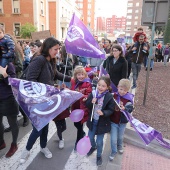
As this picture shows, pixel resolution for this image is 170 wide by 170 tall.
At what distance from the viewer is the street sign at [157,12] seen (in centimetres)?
477

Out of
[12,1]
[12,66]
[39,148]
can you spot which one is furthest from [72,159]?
[12,1]

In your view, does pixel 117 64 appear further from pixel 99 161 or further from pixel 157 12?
pixel 99 161

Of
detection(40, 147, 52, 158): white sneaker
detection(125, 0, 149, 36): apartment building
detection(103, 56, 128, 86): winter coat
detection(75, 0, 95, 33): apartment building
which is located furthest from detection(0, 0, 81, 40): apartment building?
detection(125, 0, 149, 36): apartment building

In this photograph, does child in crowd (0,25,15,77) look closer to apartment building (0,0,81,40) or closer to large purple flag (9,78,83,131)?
large purple flag (9,78,83,131)

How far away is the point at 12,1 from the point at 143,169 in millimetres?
30891

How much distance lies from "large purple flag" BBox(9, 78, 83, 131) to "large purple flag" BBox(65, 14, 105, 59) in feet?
2.68

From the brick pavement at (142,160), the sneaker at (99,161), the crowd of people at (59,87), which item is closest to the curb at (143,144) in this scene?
the brick pavement at (142,160)

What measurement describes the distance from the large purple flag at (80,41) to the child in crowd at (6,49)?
84 cm

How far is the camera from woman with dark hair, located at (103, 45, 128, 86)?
15.0 ft

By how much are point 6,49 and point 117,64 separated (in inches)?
108

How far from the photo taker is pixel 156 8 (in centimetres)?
482

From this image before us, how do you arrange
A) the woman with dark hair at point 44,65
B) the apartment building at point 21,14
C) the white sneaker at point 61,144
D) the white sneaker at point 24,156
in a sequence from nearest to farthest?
the woman with dark hair at point 44,65, the white sneaker at point 24,156, the white sneaker at point 61,144, the apartment building at point 21,14

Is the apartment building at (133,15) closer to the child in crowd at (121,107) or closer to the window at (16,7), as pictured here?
the window at (16,7)

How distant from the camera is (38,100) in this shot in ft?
8.04
